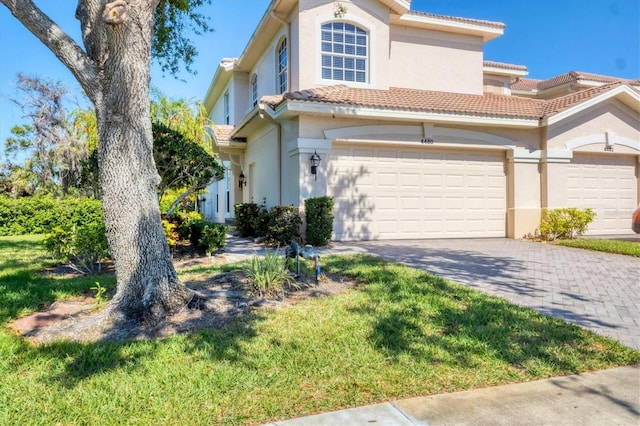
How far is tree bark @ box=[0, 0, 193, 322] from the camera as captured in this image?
4832 millimetres

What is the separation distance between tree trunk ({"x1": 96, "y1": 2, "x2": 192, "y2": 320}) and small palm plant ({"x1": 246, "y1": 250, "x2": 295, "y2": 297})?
1.11 meters

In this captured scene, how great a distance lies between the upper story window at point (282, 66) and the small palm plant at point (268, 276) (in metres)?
9.27

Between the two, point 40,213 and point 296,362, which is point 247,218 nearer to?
point 40,213

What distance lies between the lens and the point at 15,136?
24.8 meters

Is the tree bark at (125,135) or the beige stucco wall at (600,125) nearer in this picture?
the tree bark at (125,135)

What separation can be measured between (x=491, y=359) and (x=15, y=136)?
95.7 feet

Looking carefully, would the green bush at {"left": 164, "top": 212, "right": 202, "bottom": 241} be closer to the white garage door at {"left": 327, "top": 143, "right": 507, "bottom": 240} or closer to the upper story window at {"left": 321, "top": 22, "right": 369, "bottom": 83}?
the white garage door at {"left": 327, "top": 143, "right": 507, "bottom": 240}

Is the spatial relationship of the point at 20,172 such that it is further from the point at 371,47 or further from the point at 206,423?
the point at 206,423

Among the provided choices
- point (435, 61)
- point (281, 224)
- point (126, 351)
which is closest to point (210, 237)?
point (281, 224)

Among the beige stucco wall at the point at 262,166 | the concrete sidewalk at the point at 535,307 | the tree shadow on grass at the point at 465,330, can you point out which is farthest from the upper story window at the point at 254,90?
the tree shadow on grass at the point at 465,330

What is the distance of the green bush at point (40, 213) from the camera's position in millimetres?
16641

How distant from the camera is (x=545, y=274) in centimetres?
756

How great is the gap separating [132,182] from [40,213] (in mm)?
16125

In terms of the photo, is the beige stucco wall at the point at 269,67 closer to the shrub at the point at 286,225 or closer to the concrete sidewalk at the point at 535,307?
the shrub at the point at 286,225
